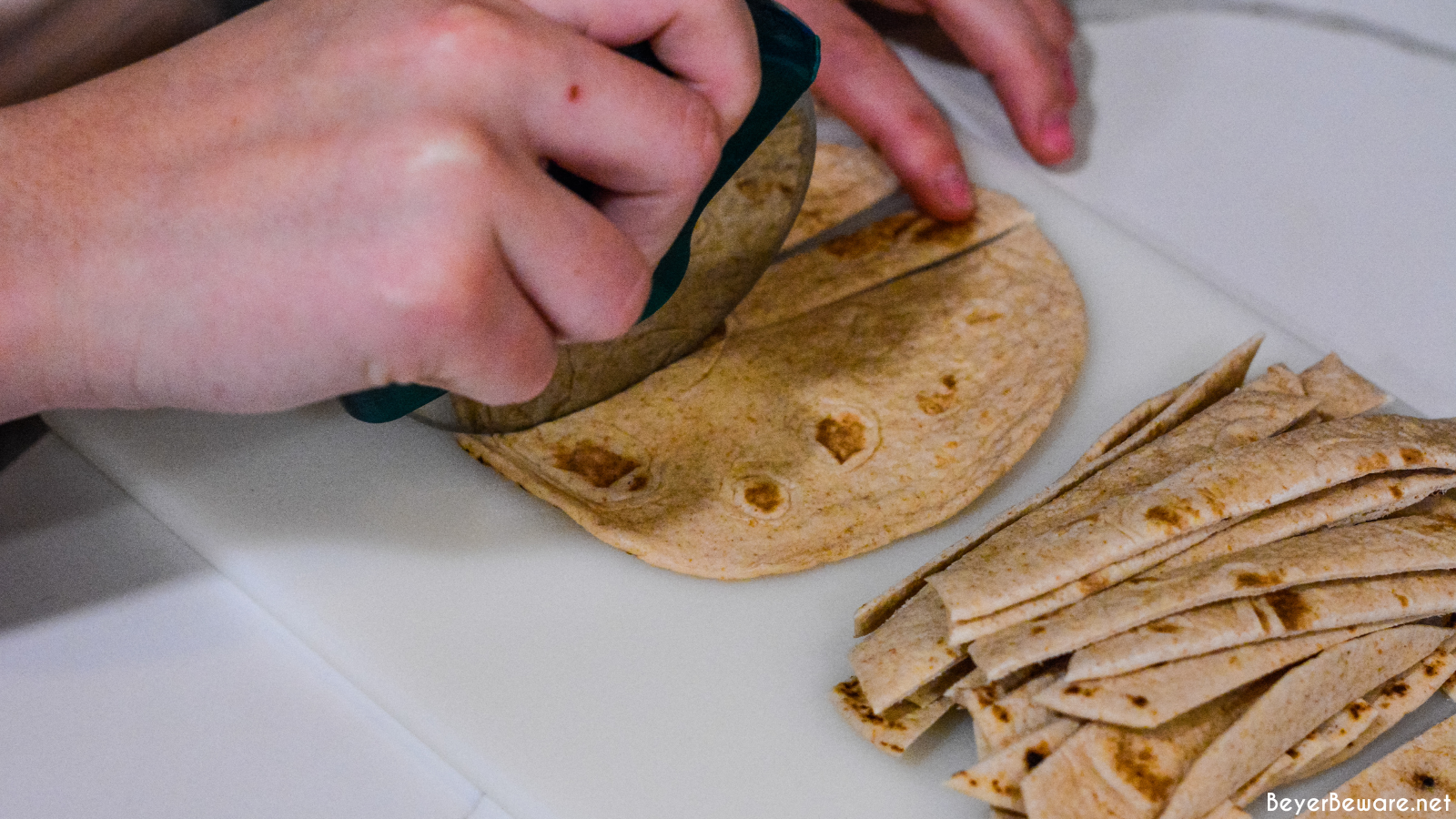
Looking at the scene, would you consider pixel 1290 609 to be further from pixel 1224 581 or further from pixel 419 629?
pixel 419 629

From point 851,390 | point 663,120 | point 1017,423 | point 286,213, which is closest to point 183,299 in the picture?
point 286,213

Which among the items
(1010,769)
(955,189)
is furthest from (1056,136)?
(1010,769)

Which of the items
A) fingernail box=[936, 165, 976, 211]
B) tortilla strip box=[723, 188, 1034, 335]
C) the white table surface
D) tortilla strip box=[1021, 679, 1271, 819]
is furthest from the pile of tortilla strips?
fingernail box=[936, 165, 976, 211]

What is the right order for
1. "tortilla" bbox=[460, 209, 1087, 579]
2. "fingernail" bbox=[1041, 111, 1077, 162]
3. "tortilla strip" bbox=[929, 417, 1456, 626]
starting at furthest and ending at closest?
"fingernail" bbox=[1041, 111, 1077, 162] < "tortilla" bbox=[460, 209, 1087, 579] < "tortilla strip" bbox=[929, 417, 1456, 626]

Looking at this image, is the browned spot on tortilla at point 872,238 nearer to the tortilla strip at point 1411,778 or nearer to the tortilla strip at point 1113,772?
the tortilla strip at point 1113,772

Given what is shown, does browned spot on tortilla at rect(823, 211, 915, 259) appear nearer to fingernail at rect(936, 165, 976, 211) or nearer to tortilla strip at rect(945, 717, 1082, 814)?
fingernail at rect(936, 165, 976, 211)

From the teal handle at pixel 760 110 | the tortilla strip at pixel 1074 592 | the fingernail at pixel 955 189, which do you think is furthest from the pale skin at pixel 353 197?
the fingernail at pixel 955 189
